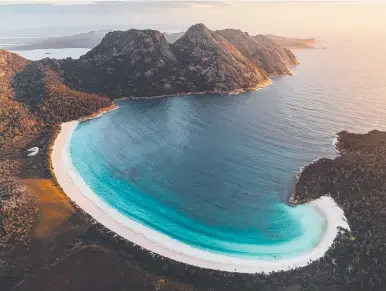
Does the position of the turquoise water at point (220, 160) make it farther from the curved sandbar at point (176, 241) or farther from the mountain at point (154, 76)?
the mountain at point (154, 76)

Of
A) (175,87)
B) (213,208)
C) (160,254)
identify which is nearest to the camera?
(160,254)

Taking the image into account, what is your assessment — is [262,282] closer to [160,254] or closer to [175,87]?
[160,254]

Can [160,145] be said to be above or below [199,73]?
below

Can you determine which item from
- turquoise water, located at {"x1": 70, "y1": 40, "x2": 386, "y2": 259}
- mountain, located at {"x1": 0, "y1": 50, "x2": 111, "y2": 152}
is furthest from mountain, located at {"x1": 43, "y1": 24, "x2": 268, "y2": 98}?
mountain, located at {"x1": 0, "y1": 50, "x2": 111, "y2": 152}

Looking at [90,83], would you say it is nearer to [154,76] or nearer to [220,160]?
[154,76]

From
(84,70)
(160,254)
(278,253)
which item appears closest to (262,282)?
(278,253)
